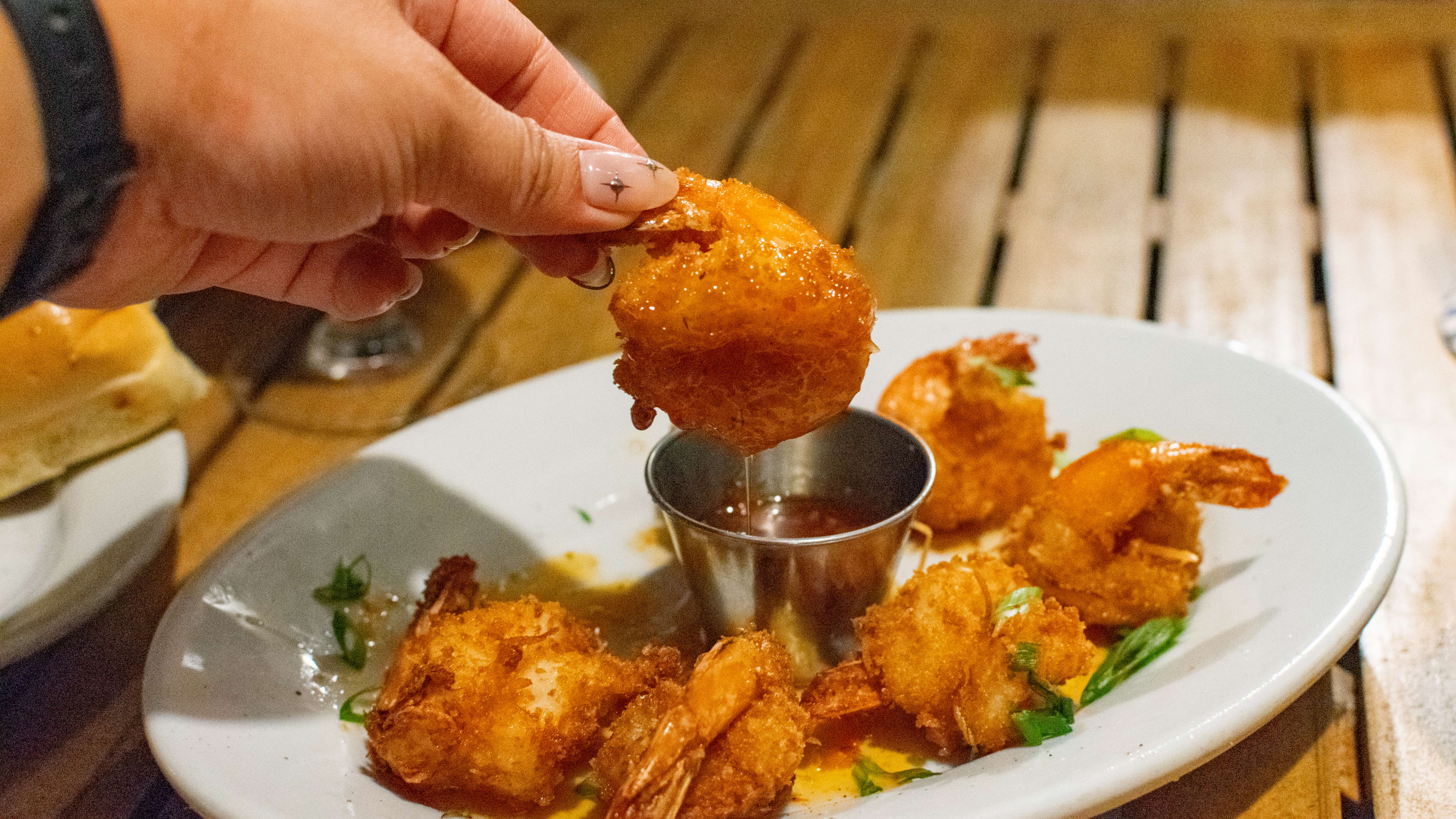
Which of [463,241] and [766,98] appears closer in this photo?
[463,241]

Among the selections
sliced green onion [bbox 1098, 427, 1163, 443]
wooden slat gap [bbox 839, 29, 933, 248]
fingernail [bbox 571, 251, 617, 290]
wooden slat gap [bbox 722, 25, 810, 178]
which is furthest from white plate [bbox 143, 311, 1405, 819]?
wooden slat gap [bbox 722, 25, 810, 178]

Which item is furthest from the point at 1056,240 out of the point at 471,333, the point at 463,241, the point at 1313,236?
the point at 463,241

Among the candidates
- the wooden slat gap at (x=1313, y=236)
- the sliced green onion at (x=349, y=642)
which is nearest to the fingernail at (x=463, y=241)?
the sliced green onion at (x=349, y=642)

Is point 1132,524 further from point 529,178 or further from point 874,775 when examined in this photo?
point 529,178

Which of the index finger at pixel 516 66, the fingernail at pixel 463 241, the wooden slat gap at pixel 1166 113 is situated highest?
the index finger at pixel 516 66

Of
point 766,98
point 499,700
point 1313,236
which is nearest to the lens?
point 499,700

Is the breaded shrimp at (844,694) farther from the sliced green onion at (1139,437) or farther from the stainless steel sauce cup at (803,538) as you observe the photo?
the sliced green onion at (1139,437)
